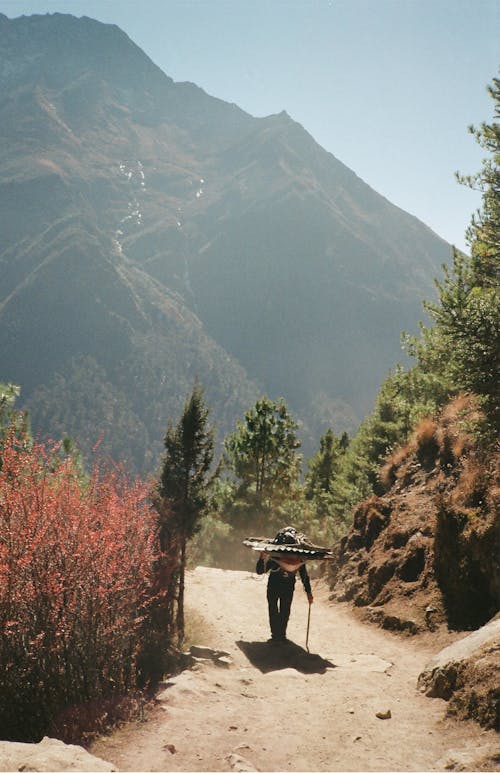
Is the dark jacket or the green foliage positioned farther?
the green foliage

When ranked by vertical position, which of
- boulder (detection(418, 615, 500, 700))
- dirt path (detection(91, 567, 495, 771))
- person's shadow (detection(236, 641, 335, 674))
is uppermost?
boulder (detection(418, 615, 500, 700))

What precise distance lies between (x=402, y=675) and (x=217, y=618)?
295 inches

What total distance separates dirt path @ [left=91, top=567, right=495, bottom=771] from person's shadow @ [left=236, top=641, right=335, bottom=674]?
0.02 meters

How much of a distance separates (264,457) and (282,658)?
104 feet

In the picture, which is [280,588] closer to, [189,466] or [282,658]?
[282,658]

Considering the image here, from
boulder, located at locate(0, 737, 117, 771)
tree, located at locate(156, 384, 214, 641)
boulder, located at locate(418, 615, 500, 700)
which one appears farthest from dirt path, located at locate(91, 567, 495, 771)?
tree, located at locate(156, 384, 214, 641)

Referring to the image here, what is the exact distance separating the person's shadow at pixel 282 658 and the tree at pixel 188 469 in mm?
4230

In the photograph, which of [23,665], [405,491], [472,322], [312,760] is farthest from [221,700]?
[405,491]

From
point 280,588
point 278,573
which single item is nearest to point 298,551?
point 278,573

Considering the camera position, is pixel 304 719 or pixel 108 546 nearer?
pixel 304 719

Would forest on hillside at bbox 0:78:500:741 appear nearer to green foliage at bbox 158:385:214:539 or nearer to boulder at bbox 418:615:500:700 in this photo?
green foliage at bbox 158:385:214:539

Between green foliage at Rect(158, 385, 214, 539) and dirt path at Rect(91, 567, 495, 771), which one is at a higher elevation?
green foliage at Rect(158, 385, 214, 539)

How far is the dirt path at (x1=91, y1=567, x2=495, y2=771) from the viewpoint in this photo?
6277 mm

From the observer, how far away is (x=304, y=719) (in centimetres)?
754
